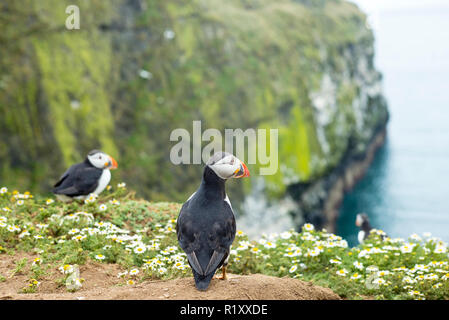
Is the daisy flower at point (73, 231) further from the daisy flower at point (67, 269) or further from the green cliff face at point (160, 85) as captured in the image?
the green cliff face at point (160, 85)

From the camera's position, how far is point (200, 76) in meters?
40.9

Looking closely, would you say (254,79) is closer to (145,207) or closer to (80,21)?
(80,21)

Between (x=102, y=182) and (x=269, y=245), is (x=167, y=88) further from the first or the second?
(x=269, y=245)

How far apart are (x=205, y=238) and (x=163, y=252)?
212 centimetres

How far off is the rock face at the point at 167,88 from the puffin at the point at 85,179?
2087cm

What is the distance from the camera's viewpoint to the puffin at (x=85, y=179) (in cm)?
1051

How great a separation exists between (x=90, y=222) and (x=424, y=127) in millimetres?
78184

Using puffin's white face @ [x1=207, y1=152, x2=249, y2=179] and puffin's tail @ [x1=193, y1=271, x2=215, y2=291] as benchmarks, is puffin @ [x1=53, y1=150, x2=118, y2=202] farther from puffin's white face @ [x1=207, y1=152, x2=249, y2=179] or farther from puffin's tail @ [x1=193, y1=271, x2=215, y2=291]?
puffin's tail @ [x1=193, y1=271, x2=215, y2=291]

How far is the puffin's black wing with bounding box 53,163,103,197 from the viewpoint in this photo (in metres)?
10.5

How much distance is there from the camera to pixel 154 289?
21.0 ft

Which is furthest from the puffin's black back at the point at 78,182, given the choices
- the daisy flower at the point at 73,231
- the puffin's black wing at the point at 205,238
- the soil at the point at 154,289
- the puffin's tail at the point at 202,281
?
the puffin's tail at the point at 202,281

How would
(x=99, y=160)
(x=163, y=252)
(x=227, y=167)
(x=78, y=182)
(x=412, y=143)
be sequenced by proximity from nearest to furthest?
(x=227, y=167) → (x=163, y=252) → (x=78, y=182) → (x=99, y=160) → (x=412, y=143)

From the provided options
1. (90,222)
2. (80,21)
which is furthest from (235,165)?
(80,21)

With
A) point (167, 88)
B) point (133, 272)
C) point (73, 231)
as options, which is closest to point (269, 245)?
point (133, 272)
